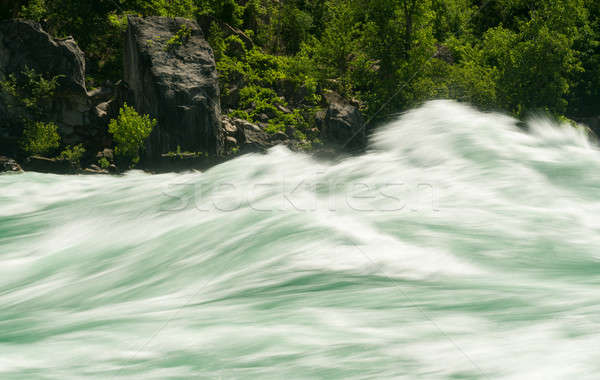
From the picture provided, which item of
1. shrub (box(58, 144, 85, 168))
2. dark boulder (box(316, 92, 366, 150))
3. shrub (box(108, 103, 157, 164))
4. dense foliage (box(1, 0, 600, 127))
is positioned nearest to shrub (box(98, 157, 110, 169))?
shrub (box(108, 103, 157, 164))

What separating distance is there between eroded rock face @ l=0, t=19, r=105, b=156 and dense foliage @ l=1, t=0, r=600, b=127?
2679mm

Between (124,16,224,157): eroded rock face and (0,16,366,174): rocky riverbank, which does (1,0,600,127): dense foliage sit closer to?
(124,16,224,157): eroded rock face

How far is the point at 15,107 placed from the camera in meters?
17.8

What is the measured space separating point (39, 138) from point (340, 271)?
14.8m

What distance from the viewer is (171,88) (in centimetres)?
1803

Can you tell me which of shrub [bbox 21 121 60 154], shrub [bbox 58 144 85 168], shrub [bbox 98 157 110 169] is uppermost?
shrub [bbox 21 121 60 154]

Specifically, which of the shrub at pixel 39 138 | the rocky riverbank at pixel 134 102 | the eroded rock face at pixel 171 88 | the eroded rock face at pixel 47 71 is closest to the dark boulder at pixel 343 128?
the rocky riverbank at pixel 134 102

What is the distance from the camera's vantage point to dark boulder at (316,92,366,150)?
64.1 ft

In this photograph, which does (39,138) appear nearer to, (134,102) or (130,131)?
(130,131)

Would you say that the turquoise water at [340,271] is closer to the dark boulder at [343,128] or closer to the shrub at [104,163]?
the shrub at [104,163]

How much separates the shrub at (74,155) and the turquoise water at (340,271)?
525cm

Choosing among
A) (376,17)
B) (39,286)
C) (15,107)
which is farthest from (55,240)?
(376,17)

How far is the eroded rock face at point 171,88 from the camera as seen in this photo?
18062mm

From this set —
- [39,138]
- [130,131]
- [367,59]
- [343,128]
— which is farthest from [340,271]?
[367,59]
